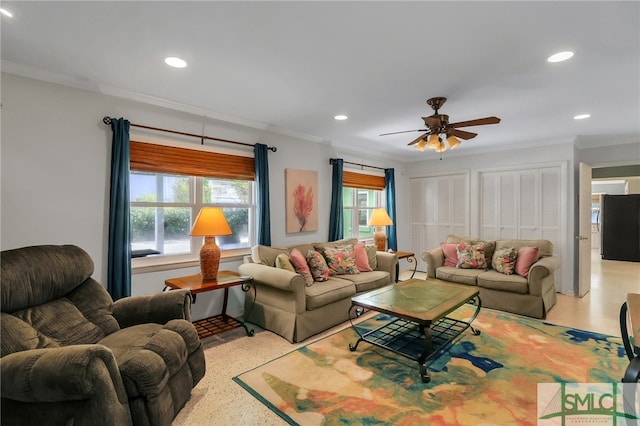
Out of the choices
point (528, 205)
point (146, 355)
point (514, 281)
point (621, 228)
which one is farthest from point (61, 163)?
point (621, 228)

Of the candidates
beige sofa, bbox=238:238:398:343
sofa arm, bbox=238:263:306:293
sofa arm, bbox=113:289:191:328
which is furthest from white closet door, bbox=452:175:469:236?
sofa arm, bbox=113:289:191:328

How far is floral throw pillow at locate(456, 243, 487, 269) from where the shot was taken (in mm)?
4445

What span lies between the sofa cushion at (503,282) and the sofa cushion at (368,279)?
1263 mm

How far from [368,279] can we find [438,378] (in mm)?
1572

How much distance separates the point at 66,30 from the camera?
197 cm

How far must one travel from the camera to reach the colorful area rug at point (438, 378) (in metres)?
2.00

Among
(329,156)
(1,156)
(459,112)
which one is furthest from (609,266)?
(1,156)

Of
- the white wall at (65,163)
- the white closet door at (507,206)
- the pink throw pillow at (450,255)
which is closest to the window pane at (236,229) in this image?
the white wall at (65,163)

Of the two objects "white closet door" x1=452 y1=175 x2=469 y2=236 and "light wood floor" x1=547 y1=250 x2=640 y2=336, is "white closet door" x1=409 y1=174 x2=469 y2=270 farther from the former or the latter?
"light wood floor" x1=547 y1=250 x2=640 y2=336

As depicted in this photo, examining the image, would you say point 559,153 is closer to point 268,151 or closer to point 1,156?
point 268,151

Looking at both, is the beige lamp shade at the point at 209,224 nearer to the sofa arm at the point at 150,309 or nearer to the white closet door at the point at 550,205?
the sofa arm at the point at 150,309

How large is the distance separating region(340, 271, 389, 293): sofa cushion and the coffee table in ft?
1.64

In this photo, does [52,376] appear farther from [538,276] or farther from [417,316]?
[538,276]

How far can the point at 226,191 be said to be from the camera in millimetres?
3863
